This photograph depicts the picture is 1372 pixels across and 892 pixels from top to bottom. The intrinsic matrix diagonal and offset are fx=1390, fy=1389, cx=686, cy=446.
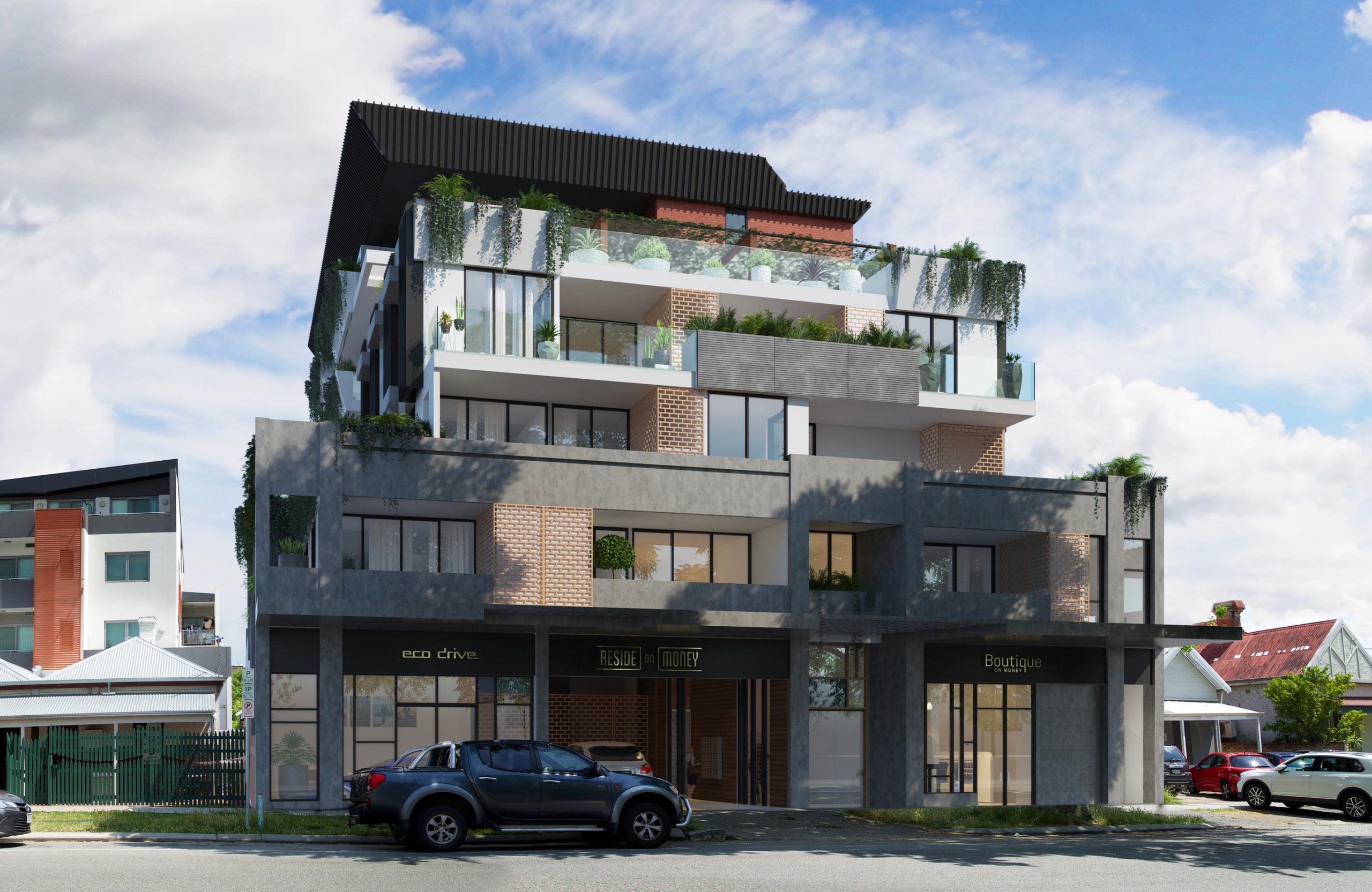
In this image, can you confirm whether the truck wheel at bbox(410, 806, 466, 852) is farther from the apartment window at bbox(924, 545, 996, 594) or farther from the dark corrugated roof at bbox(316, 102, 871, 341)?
the dark corrugated roof at bbox(316, 102, 871, 341)

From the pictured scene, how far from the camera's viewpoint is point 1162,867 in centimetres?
2066

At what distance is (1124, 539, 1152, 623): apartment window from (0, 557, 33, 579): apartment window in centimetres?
4334

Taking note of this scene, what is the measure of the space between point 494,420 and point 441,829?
16.2 m

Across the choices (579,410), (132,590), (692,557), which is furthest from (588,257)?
(132,590)

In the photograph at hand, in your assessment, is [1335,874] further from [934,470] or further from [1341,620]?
[1341,620]

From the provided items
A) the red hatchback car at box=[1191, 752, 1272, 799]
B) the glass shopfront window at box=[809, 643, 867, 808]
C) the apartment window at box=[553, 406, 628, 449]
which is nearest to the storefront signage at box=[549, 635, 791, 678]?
the glass shopfront window at box=[809, 643, 867, 808]

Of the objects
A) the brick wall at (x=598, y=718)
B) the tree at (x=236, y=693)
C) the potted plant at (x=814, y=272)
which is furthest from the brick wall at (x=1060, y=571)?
the tree at (x=236, y=693)

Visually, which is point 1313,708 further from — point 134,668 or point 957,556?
point 134,668

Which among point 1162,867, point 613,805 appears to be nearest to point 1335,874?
point 1162,867

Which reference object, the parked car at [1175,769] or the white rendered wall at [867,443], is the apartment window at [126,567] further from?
the parked car at [1175,769]

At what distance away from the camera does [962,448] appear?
1569 inches

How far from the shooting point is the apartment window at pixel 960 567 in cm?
3819

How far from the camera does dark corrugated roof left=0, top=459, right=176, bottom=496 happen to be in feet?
201

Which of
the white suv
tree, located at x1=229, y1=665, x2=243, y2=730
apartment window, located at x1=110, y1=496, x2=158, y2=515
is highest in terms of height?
apartment window, located at x1=110, y1=496, x2=158, y2=515
